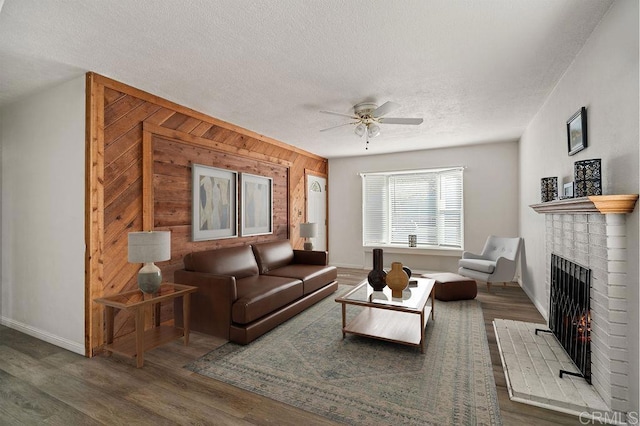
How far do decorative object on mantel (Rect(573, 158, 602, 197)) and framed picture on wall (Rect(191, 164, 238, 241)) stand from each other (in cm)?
388

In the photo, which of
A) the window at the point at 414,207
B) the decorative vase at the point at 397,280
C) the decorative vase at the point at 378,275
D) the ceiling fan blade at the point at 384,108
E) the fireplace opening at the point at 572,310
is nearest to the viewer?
the fireplace opening at the point at 572,310

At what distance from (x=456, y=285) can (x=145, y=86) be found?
4.64 meters

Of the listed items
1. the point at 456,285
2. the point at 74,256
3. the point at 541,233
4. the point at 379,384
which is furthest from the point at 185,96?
the point at 541,233

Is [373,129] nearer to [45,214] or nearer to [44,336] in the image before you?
[45,214]

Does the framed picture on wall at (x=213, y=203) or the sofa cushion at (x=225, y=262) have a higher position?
the framed picture on wall at (x=213, y=203)

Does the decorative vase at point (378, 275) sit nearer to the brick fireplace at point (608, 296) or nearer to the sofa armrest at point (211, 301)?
the sofa armrest at point (211, 301)

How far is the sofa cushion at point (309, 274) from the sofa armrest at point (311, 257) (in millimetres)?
159

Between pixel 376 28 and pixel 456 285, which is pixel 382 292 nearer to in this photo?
pixel 456 285

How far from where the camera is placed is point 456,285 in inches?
173

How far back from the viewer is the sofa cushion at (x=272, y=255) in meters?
4.48

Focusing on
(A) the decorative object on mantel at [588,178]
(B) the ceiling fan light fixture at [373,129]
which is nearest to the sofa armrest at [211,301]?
(B) the ceiling fan light fixture at [373,129]

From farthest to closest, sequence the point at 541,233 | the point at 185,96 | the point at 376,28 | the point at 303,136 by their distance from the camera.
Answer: the point at 303,136
the point at 541,233
the point at 185,96
the point at 376,28

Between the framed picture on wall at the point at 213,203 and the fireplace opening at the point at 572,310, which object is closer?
the fireplace opening at the point at 572,310

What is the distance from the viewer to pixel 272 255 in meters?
4.70
